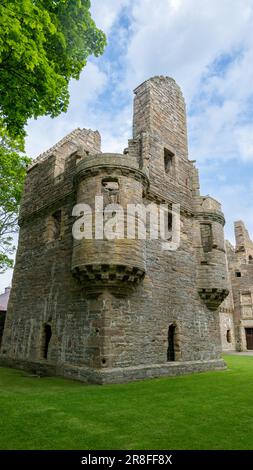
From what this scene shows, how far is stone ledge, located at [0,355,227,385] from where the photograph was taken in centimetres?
931

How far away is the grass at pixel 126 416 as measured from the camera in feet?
15.2

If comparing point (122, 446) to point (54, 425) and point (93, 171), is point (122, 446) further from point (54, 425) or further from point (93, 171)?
point (93, 171)

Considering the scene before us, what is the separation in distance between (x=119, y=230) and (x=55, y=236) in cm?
490

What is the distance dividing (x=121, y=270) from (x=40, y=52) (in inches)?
241

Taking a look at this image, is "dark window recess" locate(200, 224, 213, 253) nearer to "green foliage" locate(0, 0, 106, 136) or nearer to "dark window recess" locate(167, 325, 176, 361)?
"dark window recess" locate(167, 325, 176, 361)

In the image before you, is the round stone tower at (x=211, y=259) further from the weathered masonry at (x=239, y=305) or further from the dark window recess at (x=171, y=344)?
the weathered masonry at (x=239, y=305)

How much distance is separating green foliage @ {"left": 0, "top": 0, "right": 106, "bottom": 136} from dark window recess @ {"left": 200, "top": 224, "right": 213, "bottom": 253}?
29.6ft

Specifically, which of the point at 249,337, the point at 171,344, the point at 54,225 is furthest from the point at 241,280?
the point at 54,225

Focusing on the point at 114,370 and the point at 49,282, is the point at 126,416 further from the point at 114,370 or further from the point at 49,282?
the point at 49,282

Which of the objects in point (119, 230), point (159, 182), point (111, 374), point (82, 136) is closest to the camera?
point (111, 374)

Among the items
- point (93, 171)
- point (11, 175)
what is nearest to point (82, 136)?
point (11, 175)

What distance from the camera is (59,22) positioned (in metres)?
8.35

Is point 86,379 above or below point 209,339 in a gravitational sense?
below

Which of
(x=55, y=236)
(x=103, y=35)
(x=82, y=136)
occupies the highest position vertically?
(x=82, y=136)
